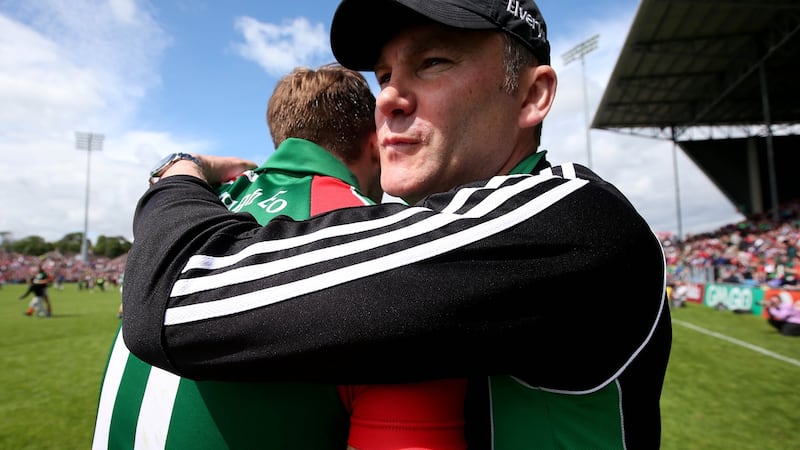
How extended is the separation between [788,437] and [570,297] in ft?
21.3

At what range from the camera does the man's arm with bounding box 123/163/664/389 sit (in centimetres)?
81

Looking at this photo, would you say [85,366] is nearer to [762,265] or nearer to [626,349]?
[626,349]

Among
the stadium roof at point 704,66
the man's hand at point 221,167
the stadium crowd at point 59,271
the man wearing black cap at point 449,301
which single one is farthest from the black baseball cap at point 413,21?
the stadium crowd at point 59,271

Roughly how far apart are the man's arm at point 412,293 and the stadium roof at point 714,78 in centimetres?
2114

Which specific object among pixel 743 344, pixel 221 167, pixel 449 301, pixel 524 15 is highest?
pixel 524 15

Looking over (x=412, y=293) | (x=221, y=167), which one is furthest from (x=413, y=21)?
(x=221, y=167)

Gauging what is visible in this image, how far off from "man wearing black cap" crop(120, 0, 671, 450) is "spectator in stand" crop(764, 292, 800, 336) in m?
13.9

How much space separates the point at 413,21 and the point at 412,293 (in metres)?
0.75

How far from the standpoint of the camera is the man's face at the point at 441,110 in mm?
1212

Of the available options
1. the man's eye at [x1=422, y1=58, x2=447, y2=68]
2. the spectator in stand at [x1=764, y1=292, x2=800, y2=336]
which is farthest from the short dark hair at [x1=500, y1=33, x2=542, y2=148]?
the spectator in stand at [x1=764, y1=292, x2=800, y2=336]

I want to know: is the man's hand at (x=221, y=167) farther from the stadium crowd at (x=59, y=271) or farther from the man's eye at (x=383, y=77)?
the stadium crowd at (x=59, y=271)

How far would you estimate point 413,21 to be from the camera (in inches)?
49.1

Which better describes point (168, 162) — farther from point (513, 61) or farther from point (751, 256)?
point (751, 256)

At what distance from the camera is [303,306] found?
0.82m
